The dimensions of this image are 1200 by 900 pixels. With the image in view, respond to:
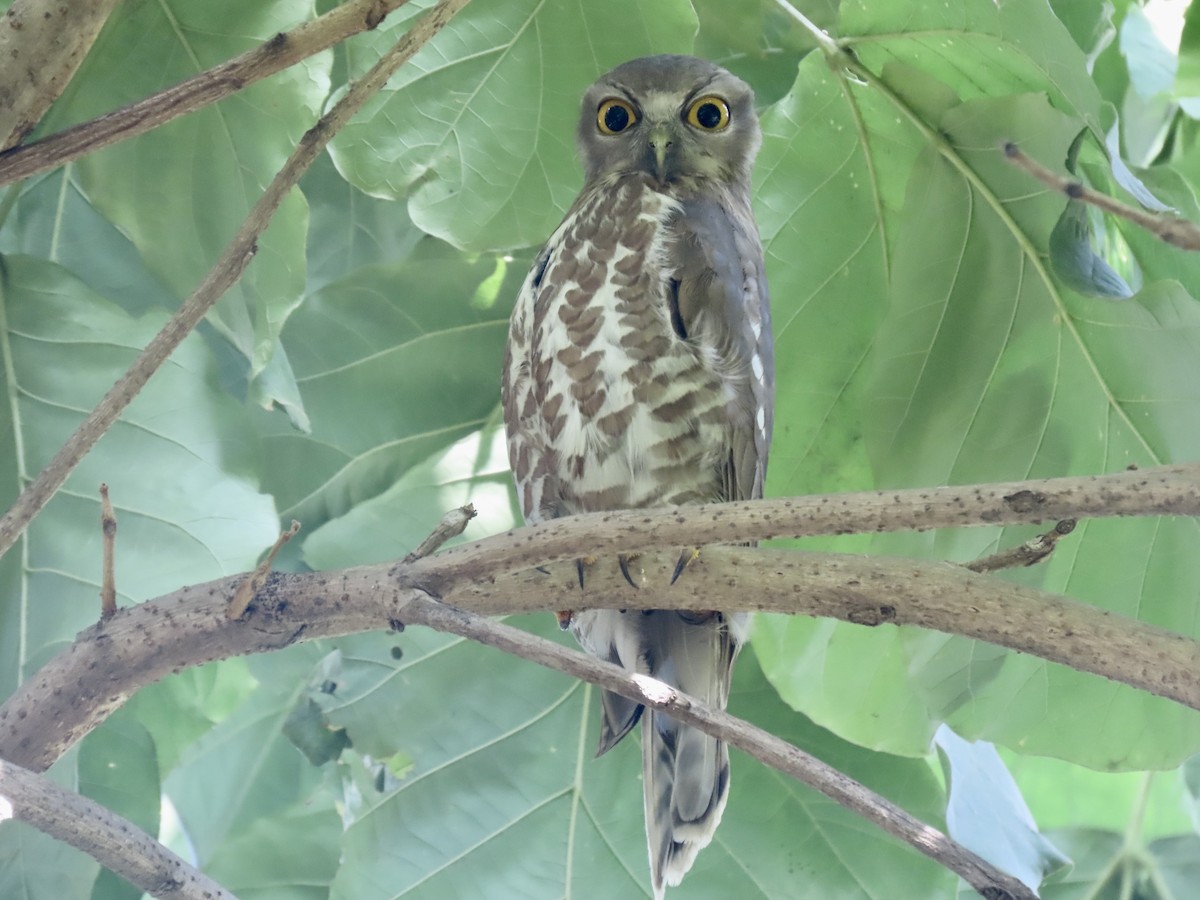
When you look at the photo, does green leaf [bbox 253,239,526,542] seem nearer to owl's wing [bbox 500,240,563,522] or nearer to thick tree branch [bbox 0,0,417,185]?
owl's wing [bbox 500,240,563,522]

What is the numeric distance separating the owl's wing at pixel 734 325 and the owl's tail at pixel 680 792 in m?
0.43

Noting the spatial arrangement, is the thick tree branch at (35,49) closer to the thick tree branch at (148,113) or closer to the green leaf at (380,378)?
the thick tree branch at (148,113)

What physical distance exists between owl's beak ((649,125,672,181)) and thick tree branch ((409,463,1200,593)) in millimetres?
1316

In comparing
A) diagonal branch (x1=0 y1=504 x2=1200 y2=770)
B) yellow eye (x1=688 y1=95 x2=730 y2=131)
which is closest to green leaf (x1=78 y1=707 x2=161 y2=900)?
diagonal branch (x1=0 y1=504 x2=1200 y2=770)

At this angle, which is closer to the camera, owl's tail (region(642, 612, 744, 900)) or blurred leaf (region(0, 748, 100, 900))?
blurred leaf (region(0, 748, 100, 900))

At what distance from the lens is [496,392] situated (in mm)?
2551

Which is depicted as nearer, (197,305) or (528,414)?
(197,305)

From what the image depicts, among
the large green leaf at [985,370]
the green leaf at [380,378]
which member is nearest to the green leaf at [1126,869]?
the large green leaf at [985,370]

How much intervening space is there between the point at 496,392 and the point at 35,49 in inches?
53.4

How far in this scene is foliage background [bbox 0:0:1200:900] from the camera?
1.91m

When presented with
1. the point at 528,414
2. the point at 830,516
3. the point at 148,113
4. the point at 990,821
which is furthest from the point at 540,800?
the point at 148,113

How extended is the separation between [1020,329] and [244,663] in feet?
5.93

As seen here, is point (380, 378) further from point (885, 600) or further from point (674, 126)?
point (885, 600)

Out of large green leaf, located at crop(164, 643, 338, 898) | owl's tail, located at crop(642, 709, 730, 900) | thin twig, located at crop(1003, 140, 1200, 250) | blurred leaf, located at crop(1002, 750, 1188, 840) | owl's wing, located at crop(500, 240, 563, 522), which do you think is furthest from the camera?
large green leaf, located at crop(164, 643, 338, 898)
